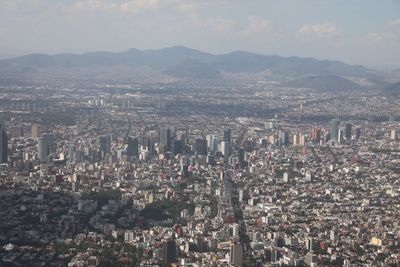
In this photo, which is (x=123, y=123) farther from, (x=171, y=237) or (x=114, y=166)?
(x=171, y=237)

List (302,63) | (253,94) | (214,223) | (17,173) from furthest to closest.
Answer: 1. (302,63)
2. (253,94)
3. (17,173)
4. (214,223)

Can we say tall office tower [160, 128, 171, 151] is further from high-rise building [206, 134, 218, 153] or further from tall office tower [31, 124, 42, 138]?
tall office tower [31, 124, 42, 138]

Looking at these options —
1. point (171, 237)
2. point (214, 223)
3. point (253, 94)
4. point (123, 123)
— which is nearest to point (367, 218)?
point (214, 223)

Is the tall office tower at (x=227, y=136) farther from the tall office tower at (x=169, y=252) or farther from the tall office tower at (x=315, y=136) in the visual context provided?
the tall office tower at (x=169, y=252)

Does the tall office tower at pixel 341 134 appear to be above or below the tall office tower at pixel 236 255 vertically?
below

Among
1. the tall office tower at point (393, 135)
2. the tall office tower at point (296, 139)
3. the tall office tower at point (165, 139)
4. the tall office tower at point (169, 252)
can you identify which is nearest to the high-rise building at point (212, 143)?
the tall office tower at point (165, 139)

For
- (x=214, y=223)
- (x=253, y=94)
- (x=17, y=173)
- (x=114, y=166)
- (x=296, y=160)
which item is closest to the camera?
(x=214, y=223)
